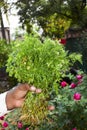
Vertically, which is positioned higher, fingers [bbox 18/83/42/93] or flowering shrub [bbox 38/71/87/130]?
fingers [bbox 18/83/42/93]

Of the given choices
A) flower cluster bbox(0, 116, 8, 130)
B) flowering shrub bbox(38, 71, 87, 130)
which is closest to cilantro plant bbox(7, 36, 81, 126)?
flowering shrub bbox(38, 71, 87, 130)

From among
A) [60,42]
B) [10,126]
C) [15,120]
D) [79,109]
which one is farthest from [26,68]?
[10,126]

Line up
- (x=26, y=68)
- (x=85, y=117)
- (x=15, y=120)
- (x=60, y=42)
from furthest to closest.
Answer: (x=15, y=120)
(x=85, y=117)
(x=60, y=42)
(x=26, y=68)

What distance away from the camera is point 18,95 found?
81.4 inches

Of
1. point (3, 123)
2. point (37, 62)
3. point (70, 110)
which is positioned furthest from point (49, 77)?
point (3, 123)

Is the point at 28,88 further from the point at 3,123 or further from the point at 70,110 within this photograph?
the point at 3,123

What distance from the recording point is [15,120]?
4184 millimetres

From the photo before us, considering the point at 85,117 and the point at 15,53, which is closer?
the point at 15,53

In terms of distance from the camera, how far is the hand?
2009 mm

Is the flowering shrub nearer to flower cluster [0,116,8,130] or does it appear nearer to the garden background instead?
the garden background

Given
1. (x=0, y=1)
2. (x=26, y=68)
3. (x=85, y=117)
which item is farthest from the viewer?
(x=0, y=1)

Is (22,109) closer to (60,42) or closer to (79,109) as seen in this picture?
(60,42)

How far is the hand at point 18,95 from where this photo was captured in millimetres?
2009

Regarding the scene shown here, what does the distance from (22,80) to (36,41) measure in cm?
21
